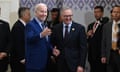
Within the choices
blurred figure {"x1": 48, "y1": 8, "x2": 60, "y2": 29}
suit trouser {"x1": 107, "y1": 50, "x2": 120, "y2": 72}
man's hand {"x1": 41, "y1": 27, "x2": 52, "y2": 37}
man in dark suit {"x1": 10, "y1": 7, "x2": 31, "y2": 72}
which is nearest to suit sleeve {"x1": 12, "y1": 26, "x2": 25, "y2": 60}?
man in dark suit {"x1": 10, "y1": 7, "x2": 31, "y2": 72}

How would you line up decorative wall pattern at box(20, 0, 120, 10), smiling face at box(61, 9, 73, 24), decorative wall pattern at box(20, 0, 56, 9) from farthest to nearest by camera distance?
decorative wall pattern at box(20, 0, 56, 9) < decorative wall pattern at box(20, 0, 120, 10) < smiling face at box(61, 9, 73, 24)

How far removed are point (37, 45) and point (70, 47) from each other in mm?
431

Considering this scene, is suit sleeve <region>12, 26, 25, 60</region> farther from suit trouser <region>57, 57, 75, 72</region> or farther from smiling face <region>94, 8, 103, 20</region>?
smiling face <region>94, 8, 103, 20</region>

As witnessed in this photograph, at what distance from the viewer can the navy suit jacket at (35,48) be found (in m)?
3.64

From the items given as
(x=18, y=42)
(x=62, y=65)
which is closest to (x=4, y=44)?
(x=18, y=42)

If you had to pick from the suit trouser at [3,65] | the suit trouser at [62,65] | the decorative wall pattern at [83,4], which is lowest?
the suit trouser at [3,65]

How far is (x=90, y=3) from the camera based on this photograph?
205 inches

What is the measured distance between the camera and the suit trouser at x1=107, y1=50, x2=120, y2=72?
172 inches

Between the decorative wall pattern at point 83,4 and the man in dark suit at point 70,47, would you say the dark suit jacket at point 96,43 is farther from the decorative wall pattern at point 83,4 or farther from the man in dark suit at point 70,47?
the man in dark suit at point 70,47

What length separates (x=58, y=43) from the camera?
13.0 ft

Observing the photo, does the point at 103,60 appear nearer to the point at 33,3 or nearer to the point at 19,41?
the point at 19,41

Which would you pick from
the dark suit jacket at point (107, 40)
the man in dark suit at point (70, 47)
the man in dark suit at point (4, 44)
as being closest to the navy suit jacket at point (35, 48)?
the man in dark suit at point (70, 47)

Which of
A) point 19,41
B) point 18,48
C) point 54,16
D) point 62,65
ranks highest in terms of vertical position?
point 54,16

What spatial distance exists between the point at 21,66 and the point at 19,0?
1277mm
